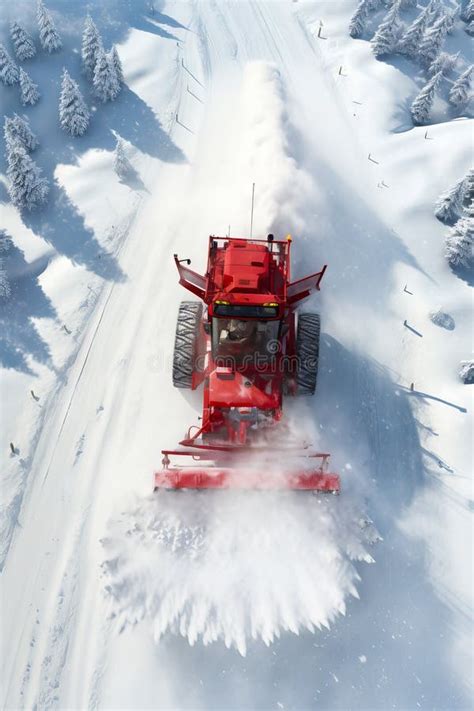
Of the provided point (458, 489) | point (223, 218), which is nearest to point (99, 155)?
point (223, 218)

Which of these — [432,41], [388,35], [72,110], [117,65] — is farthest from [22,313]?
[432,41]

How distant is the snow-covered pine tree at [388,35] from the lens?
20734 mm

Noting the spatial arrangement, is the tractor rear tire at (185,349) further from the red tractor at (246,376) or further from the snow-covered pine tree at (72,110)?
the snow-covered pine tree at (72,110)

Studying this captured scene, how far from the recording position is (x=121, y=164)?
54.8 ft

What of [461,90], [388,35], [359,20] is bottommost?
[461,90]

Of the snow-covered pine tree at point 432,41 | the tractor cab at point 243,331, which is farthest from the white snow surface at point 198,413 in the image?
the tractor cab at point 243,331

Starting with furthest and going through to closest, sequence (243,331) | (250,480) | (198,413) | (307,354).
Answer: (198,413) → (307,354) → (243,331) → (250,480)

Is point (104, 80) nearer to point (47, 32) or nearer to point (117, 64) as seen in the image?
point (117, 64)

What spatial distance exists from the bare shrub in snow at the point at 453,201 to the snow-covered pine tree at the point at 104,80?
48.3 ft

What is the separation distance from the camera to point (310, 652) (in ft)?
30.7

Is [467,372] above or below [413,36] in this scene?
below

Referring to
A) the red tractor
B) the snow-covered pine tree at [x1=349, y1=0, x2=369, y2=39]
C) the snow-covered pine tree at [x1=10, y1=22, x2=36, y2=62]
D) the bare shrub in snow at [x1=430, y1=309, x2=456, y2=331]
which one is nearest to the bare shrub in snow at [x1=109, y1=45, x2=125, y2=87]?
the snow-covered pine tree at [x1=10, y1=22, x2=36, y2=62]

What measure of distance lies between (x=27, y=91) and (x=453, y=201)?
18.3 m

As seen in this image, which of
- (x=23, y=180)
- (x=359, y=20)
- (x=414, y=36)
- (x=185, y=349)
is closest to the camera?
(x=185, y=349)
